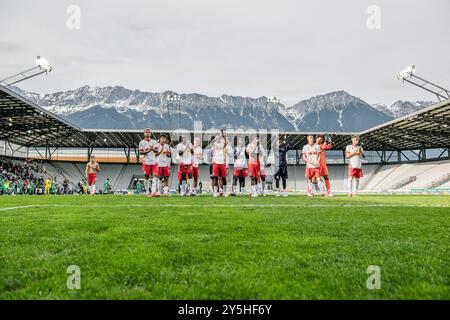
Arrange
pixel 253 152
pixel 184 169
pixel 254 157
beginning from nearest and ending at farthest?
pixel 253 152
pixel 254 157
pixel 184 169

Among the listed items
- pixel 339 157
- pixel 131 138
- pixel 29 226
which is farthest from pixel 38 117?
pixel 339 157

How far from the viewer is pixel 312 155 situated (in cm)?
1495

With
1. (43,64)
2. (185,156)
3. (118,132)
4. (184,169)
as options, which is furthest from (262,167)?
(118,132)

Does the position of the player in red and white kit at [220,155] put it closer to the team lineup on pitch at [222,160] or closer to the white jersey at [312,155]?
the team lineup on pitch at [222,160]

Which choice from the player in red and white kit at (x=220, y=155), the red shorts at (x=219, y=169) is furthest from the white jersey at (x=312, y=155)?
the red shorts at (x=219, y=169)

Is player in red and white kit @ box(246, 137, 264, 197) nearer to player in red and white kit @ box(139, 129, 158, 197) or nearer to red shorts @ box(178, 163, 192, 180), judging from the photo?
red shorts @ box(178, 163, 192, 180)

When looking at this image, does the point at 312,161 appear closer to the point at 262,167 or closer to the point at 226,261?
the point at 262,167

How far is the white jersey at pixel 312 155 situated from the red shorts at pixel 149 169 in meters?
6.37

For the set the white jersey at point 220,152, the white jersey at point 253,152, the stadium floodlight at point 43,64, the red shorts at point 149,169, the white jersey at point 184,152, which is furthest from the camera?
the stadium floodlight at point 43,64

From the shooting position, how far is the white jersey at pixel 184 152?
1542 cm

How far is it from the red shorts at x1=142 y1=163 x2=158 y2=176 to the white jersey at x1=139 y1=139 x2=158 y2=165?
0.13 m

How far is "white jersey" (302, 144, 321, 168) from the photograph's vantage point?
14805 millimetres

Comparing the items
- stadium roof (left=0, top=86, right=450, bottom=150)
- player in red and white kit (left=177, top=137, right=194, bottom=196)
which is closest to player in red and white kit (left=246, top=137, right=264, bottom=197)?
player in red and white kit (left=177, top=137, right=194, bottom=196)

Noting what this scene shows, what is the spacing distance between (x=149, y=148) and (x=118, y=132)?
3274cm
